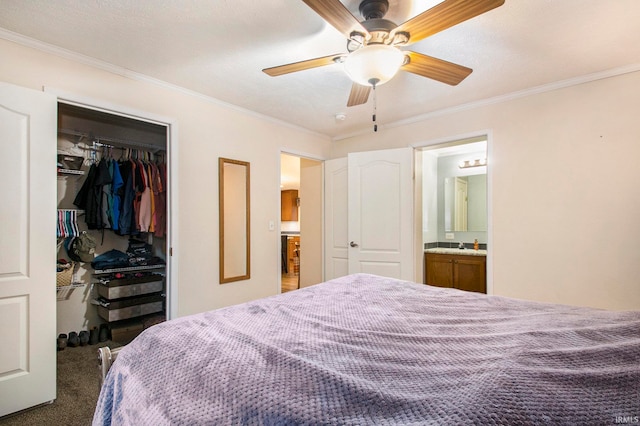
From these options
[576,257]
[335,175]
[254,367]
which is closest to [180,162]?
[335,175]

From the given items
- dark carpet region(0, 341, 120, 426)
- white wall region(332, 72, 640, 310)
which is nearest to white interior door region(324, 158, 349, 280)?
white wall region(332, 72, 640, 310)

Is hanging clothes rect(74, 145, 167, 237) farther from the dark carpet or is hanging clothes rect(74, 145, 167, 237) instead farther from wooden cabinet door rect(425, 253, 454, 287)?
wooden cabinet door rect(425, 253, 454, 287)

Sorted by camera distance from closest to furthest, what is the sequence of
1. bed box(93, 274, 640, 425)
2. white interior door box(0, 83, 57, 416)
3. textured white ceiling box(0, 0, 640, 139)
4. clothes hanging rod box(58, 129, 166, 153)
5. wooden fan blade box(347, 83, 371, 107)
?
bed box(93, 274, 640, 425) → textured white ceiling box(0, 0, 640, 139) → white interior door box(0, 83, 57, 416) → wooden fan blade box(347, 83, 371, 107) → clothes hanging rod box(58, 129, 166, 153)

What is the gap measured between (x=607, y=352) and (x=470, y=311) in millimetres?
544

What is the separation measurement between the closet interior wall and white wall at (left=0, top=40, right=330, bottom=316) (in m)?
0.63

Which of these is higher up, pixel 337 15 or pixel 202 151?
pixel 337 15

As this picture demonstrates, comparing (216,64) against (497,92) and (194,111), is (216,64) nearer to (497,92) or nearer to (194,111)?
(194,111)

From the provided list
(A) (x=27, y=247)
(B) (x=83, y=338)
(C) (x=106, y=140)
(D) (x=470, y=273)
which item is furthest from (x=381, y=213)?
(B) (x=83, y=338)

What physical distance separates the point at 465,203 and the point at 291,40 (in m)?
3.76

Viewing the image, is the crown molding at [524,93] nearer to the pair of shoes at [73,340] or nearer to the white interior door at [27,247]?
the white interior door at [27,247]

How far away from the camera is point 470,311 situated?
1477mm

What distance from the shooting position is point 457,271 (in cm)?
402

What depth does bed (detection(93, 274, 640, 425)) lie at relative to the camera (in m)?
0.70

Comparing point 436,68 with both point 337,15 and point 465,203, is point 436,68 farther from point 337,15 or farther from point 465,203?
point 465,203
